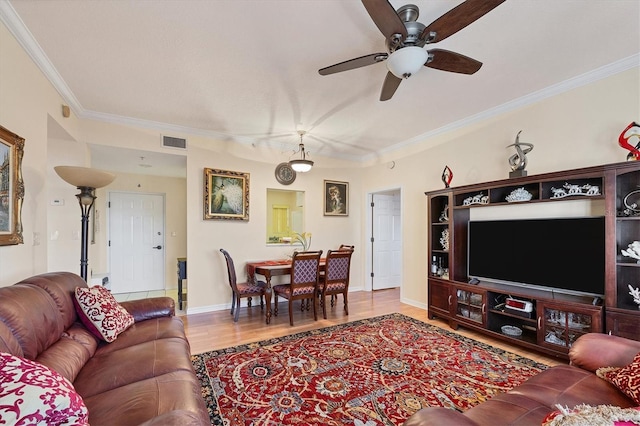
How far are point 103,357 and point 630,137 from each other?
14.5ft

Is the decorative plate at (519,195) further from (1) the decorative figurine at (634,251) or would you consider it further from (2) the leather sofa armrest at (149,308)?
(2) the leather sofa armrest at (149,308)

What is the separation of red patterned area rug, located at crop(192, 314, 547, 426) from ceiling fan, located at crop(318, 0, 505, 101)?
2.38 metres

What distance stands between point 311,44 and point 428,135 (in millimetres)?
2820

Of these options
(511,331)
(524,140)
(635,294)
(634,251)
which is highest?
(524,140)

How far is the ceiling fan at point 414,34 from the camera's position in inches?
65.8

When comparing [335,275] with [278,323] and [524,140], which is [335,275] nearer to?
[278,323]

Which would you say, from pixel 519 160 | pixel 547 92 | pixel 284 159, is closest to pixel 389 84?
pixel 519 160

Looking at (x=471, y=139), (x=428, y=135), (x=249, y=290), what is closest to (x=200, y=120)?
(x=249, y=290)

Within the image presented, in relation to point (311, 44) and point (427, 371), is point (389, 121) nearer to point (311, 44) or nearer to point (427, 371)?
point (311, 44)

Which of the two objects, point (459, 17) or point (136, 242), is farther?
point (136, 242)

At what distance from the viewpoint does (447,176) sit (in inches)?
158

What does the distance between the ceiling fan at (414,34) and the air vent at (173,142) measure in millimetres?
2909

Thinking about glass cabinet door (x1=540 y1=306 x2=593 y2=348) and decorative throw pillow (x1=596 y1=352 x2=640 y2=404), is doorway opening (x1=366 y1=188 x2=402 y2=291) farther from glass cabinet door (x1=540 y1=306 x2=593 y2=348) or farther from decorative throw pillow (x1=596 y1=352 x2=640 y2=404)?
decorative throw pillow (x1=596 y1=352 x2=640 y2=404)

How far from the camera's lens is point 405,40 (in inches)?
78.4
